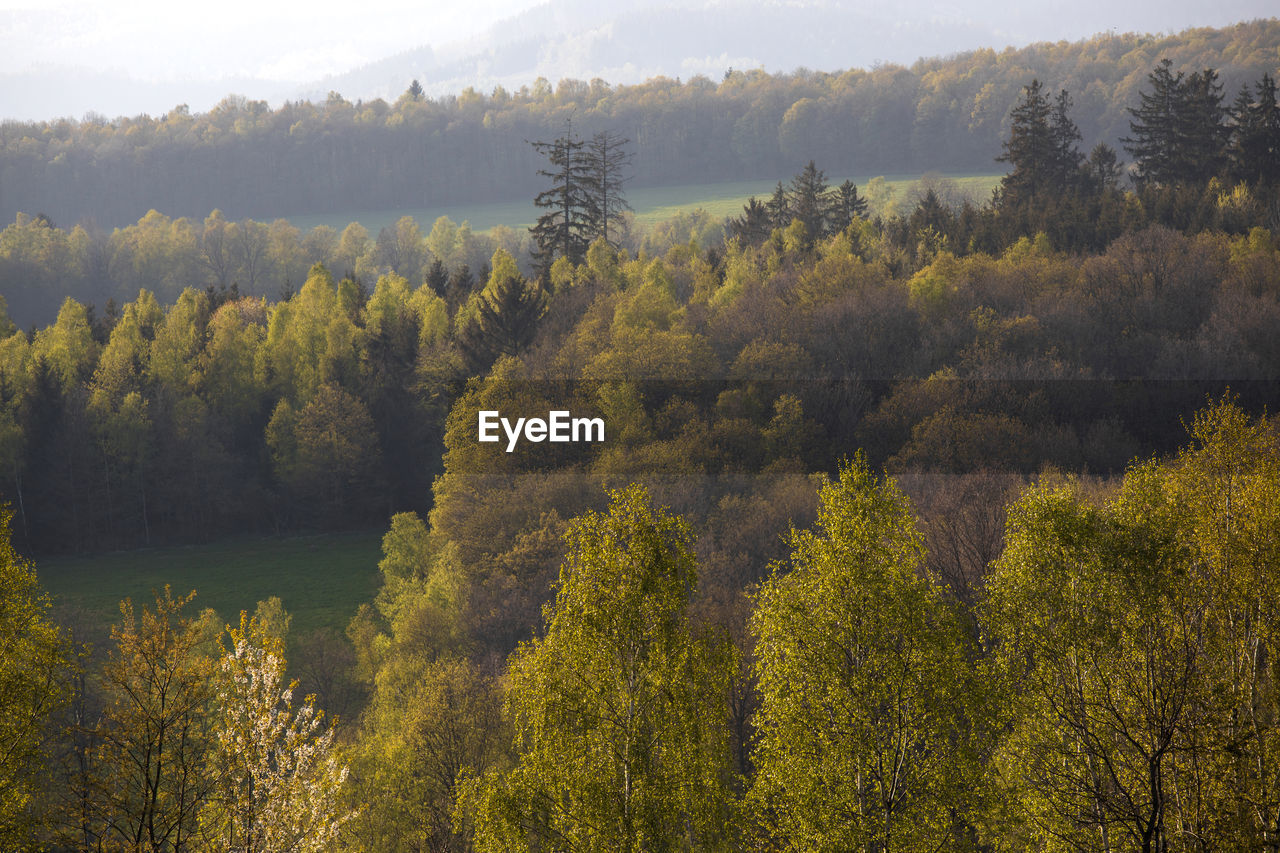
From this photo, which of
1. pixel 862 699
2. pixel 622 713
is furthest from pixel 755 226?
pixel 622 713

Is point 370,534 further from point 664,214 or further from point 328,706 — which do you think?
point 664,214

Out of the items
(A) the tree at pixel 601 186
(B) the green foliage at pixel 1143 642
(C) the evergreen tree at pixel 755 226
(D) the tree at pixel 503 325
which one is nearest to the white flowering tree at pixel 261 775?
(B) the green foliage at pixel 1143 642

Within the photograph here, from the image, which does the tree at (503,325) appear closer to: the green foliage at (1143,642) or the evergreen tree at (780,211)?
the evergreen tree at (780,211)

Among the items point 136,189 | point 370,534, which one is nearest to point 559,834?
point 370,534

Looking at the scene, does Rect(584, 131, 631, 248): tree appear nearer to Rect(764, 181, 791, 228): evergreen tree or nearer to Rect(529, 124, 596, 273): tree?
Rect(529, 124, 596, 273): tree

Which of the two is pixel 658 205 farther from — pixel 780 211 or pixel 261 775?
pixel 261 775

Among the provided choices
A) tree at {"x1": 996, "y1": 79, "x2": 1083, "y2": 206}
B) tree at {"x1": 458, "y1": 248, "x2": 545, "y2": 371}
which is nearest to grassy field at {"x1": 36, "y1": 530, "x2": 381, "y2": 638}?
tree at {"x1": 458, "y1": 248, "x2": 545, "y2": 371}

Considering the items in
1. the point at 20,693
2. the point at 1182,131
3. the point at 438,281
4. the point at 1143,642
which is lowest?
the point at 20,693
